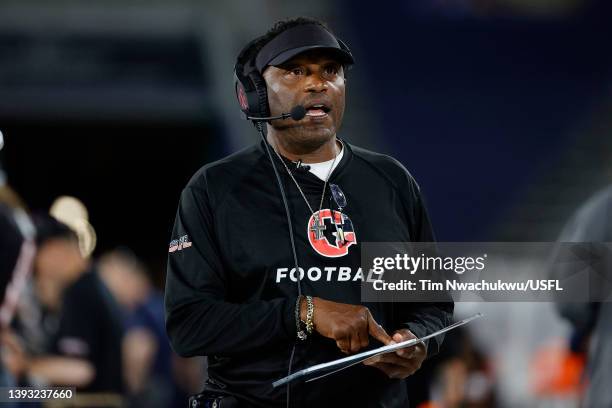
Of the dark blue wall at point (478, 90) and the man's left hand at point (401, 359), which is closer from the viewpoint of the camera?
the man's left hand at point (401, 359)

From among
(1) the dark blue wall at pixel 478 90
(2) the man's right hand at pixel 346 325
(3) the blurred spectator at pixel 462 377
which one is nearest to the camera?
(2) the man's right hand at pixel 346 325

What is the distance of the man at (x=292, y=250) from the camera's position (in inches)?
106

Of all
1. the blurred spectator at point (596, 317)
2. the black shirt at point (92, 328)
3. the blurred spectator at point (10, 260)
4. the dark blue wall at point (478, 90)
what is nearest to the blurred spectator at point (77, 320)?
the black shirt at point (92, 328)

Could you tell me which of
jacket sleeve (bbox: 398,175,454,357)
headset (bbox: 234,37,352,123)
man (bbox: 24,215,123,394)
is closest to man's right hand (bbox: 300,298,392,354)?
jacket sleeve (bbox: 398,175,454,357)

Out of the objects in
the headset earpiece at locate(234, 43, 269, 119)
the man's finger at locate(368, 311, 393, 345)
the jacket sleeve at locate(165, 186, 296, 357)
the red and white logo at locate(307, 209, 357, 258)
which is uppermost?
the headset earpiece at locate(234, 43, 269, 119)

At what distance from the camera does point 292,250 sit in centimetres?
278

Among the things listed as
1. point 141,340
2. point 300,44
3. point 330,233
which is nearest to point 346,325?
point 330,233

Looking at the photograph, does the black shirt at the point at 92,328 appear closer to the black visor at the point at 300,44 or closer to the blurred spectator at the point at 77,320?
the blurred spectator at the point at 77,320

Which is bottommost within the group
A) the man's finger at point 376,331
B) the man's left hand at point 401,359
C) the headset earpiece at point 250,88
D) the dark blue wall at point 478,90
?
the man's left hand at point 401,359

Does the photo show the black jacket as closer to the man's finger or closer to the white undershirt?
the white undershirt

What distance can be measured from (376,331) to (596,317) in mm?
1018

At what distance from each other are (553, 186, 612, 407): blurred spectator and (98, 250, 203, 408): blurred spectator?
6.31 metres

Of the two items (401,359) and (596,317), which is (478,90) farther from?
(401,359)

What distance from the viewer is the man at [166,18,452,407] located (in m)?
2.71
